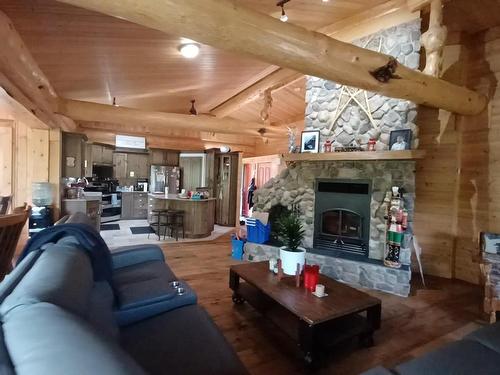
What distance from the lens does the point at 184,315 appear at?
1751mm

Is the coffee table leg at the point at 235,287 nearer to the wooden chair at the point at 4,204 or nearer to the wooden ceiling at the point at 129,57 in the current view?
the wooden ceiling at the point at 129,57

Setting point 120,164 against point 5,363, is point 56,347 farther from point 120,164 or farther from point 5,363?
point 120,164

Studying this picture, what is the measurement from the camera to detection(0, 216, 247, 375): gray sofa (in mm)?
665

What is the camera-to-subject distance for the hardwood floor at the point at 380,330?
6.84 feet

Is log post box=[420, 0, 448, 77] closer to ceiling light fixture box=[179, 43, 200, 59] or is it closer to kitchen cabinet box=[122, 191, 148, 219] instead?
ceiling light fixture box=[179, 43, 200, 59]

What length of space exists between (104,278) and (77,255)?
40 centimetres

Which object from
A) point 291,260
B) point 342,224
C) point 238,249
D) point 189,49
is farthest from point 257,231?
point 189,49

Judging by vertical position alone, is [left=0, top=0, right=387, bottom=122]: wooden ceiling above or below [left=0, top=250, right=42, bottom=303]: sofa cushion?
above

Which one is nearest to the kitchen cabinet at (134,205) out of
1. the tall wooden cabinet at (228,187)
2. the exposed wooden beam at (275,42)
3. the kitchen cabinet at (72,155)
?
the tall wooden cabinet at (228,187)

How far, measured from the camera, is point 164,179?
338 inches

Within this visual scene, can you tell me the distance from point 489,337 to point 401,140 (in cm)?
238

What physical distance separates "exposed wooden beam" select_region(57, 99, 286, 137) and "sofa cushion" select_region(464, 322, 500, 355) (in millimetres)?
5146

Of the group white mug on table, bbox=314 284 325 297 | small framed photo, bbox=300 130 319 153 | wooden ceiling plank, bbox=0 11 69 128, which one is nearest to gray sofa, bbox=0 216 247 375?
white mug on table, bbox=314 284 325 297

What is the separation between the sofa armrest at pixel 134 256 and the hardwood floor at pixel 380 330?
0.76 m
